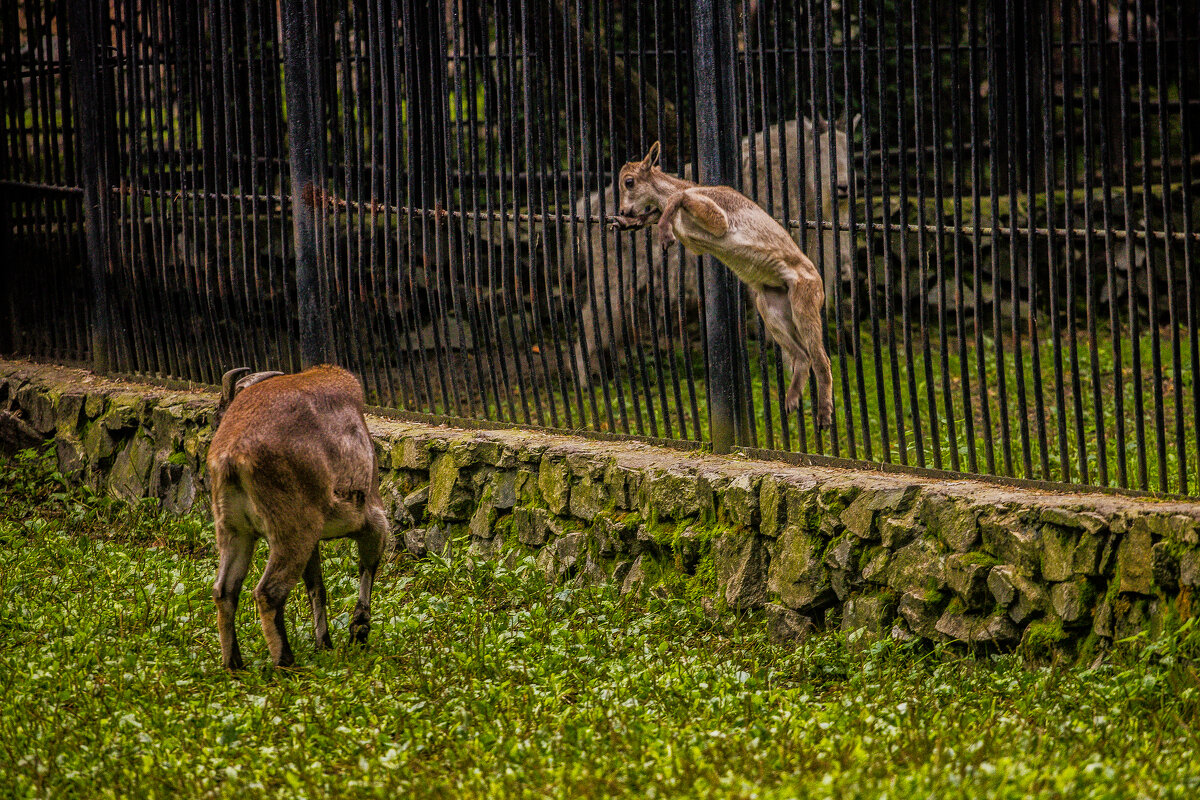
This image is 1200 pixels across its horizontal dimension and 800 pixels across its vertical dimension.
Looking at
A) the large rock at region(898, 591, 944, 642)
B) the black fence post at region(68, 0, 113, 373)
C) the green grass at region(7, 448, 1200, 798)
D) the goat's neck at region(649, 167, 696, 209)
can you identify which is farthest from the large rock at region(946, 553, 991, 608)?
the black fence post at region(68, 0, 113, 373)

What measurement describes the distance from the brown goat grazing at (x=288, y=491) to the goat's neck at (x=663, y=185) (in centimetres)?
163

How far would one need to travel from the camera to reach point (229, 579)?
5.38 meters

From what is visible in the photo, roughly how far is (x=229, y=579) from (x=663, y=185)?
2559mm

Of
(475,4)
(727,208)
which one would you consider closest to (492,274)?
(475,4)

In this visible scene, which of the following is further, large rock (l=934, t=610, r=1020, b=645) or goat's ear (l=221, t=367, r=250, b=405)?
goat's ear (l=221, t=367, r=250, b=405)

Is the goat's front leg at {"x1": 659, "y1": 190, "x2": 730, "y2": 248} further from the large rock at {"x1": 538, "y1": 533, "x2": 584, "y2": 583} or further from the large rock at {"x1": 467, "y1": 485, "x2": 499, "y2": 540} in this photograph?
the large rock at {"x1": 467, "y1": 485, "x2": 499, "y2": 540}

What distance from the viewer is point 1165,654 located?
4578 mm

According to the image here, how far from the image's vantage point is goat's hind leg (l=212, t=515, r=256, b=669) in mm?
5352

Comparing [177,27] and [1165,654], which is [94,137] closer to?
[177,27]

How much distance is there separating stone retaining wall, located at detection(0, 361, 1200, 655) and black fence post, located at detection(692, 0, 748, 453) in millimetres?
346

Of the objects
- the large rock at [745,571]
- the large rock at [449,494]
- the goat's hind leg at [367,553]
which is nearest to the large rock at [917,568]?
the large rock at [745,571]

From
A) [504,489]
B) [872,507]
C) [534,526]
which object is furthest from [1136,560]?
[504,489]

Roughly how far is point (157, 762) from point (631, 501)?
9.96 feet

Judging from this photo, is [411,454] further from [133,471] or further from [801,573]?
[801,573]
